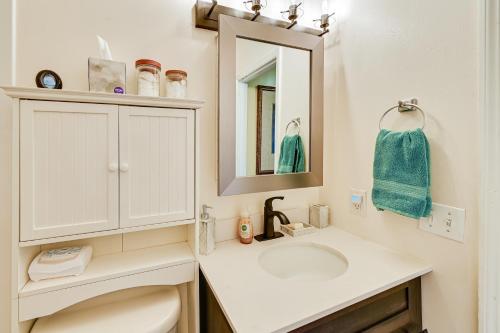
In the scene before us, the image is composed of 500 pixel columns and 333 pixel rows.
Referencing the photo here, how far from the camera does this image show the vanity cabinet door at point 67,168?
0.74 metres

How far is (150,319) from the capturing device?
2.81ft

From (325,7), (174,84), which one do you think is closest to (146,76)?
(174,84)

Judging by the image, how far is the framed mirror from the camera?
43.9 inches

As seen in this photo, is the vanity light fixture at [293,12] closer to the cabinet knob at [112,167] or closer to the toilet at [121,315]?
the cabinet knob at [112,167]

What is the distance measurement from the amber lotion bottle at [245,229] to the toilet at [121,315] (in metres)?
0.37

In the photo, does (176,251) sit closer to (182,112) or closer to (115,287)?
(115,287)

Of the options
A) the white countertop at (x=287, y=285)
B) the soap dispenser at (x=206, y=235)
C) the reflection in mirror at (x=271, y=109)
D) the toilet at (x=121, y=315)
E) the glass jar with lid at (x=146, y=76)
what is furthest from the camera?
the reflection in mirror at (x=271, y=109)

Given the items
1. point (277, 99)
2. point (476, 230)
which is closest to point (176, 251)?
point (277, 99)

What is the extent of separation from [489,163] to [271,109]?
853 mm

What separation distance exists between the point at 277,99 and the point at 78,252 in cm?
108

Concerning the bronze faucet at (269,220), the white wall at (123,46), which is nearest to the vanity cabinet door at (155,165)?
the white wall at (123,46)

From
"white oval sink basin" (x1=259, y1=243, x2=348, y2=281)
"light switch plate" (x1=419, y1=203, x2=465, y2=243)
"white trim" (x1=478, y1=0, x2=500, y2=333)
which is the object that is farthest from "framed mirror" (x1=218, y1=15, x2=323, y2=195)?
"white trim" (x1=478, y1=0, x2=500, y2=333)

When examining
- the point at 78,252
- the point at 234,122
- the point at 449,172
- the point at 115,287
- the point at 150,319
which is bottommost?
the point at 150,319

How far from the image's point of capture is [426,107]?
3.08 ft
